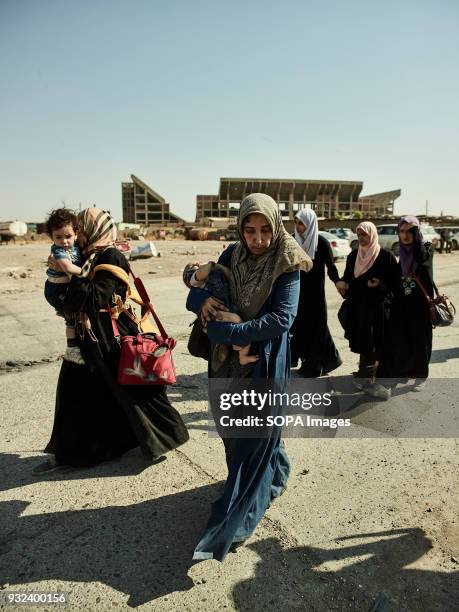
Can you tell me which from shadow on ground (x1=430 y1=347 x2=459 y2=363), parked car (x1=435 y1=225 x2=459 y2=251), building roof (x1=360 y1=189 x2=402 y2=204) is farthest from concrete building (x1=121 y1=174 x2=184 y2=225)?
shadow on ground (x1=430 y1=347 x2=459 y2=363)

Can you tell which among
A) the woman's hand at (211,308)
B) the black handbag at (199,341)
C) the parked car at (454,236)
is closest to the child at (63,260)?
the black handbag at (199,341)

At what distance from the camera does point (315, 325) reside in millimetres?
4301

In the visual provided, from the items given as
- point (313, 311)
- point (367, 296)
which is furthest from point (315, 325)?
point (367, 296)

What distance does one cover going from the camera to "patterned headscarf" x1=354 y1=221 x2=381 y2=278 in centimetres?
398

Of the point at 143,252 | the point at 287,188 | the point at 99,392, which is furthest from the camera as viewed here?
the point at 287,188

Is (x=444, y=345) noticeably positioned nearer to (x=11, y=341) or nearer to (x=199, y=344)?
(x=199, y=344)

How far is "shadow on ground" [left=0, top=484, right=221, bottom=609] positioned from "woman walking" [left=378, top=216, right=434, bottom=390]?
2.38 metres

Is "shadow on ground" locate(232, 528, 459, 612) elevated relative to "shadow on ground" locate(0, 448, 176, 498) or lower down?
lower down

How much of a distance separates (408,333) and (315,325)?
87cm

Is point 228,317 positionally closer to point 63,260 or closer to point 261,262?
point 261,262

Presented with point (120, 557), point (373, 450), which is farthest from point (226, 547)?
point (373, 450)

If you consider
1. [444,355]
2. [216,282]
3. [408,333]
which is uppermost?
[216,282]

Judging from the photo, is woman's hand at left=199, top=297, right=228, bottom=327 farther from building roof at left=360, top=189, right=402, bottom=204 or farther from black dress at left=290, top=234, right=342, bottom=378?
building roof at left=360, top=189, right=402, bottom=204

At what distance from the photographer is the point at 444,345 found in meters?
5.73
